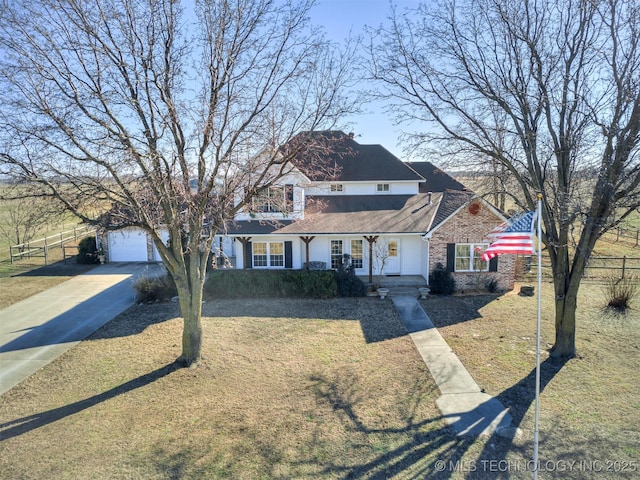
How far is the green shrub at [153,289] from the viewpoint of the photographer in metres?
16.1

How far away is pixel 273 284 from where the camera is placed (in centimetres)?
1683

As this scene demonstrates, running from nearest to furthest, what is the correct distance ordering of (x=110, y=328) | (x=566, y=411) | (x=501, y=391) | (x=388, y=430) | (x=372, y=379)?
(x=388, y=430) < (x=566, y=411) < (x=501, y=391) < (x=372, y=379) < (x=110, y=328)

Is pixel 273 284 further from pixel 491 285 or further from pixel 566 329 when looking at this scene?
pixel 566 329

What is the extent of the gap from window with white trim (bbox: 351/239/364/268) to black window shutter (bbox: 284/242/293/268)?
2977mm

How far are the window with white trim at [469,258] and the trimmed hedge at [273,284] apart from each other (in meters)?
5.80

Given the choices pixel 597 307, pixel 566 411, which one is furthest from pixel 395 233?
pixel 566 411

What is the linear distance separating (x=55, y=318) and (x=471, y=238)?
1697 cm

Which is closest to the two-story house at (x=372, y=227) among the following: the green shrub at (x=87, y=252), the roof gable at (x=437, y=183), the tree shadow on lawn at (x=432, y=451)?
the roof gable at (x=437, y=183)

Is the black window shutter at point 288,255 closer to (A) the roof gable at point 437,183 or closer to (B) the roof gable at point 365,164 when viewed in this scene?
(B) the roof gable at point 365,164

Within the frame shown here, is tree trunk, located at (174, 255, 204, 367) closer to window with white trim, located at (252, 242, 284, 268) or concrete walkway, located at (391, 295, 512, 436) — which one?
concrete walkway, located at (391, 295, 512, 436)

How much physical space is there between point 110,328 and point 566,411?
13.2 metres

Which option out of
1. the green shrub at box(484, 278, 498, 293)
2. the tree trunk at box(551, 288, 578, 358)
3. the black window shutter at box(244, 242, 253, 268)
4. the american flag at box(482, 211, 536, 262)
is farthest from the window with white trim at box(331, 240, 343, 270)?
the american flag at box(482, 211, 536, 262)

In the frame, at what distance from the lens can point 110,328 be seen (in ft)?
43.5

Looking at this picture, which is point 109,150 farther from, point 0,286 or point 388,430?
point 0,286
